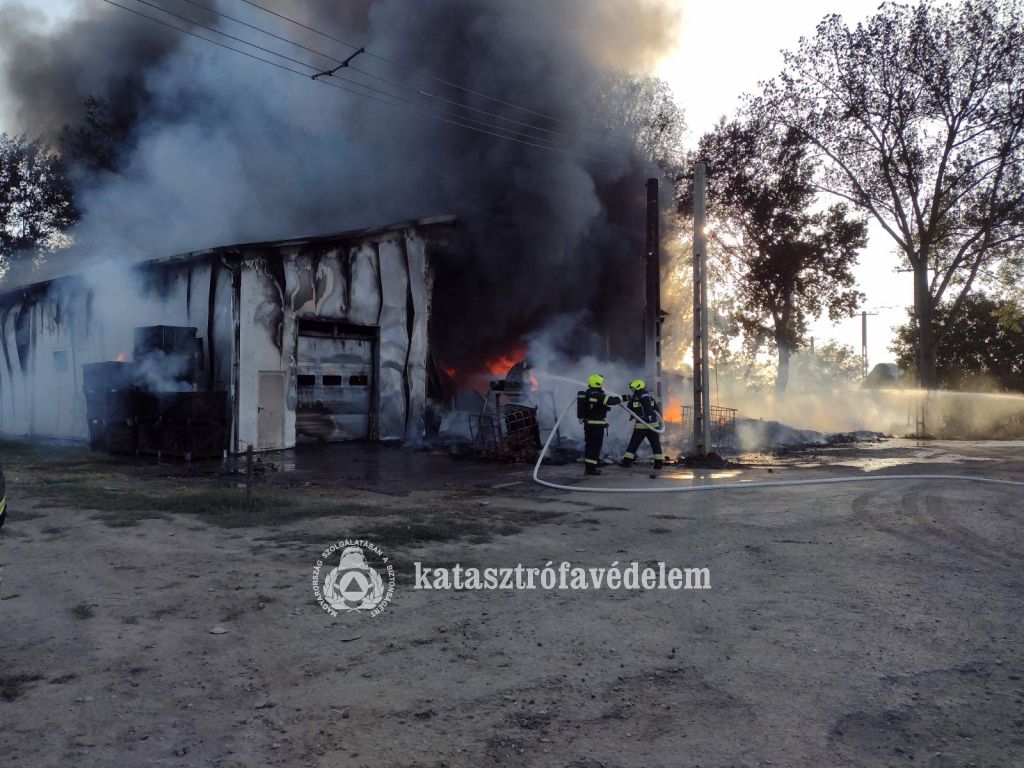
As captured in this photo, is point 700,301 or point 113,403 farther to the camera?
point 113,403

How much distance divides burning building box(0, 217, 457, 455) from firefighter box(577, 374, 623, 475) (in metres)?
6.32

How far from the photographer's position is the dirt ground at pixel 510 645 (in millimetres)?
2805

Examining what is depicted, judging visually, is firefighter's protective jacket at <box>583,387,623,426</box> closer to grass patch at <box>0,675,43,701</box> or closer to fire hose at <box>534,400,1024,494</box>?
fire hose at <box>534,400,1024,494</box>

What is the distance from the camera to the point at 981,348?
32.2 metres

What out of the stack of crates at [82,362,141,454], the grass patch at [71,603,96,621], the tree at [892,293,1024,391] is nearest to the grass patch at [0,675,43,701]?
the grass patch at [71,603,96,621]

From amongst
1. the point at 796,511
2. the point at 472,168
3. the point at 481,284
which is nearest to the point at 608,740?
the point at 796,511

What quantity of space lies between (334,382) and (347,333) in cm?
119

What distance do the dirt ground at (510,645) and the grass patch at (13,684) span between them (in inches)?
0.5

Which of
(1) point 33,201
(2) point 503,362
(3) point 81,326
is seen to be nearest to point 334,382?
(2) point 503,362

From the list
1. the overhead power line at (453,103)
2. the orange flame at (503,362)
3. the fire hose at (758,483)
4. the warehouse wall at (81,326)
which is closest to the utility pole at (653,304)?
the fire hose at (758,483)

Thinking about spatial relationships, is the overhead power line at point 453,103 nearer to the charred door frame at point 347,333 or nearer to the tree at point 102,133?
the tree at point 102,133

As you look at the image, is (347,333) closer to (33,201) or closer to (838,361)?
(33,201)

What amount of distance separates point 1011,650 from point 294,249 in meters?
13.5

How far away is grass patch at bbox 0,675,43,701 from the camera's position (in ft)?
10.2
